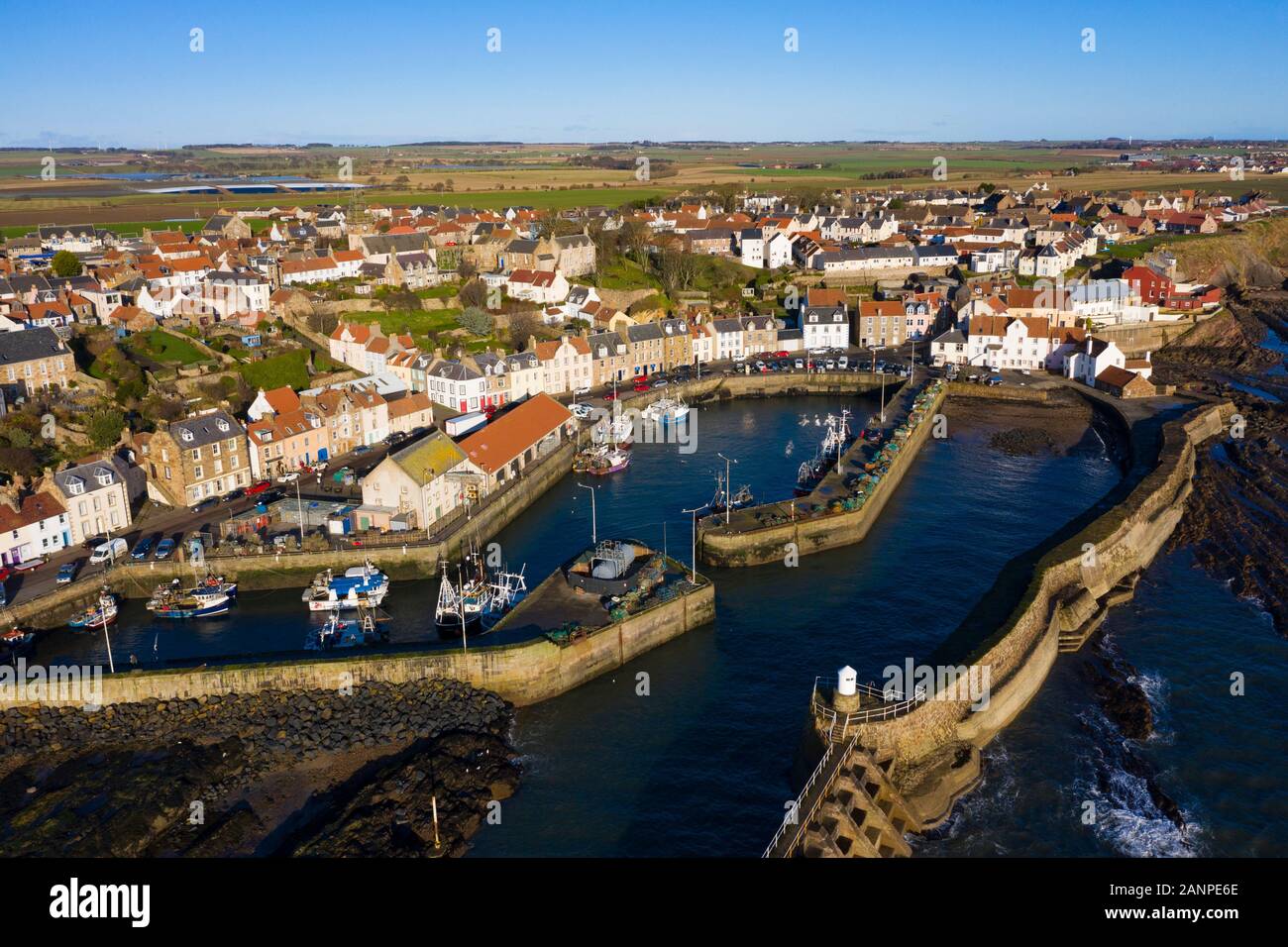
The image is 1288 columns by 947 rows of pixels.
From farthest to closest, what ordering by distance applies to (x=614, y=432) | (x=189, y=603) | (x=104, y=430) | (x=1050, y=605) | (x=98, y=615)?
(x=614, y=432) < (x=104, y=430) < (x=189, y=603) < (x=98, y=615) < (x=1050, y=605)

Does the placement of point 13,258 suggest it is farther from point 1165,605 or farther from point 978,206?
point 978,206

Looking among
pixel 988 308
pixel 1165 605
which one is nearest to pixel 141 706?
pixel 1165 605

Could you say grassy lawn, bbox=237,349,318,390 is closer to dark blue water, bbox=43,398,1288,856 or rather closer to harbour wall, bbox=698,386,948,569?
dark blue water, bbox=43,398,1288,856

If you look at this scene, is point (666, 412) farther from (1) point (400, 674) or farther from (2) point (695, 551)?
(1) point (400, 674)

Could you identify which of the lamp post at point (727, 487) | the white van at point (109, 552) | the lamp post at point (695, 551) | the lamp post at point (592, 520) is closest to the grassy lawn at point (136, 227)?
the white van at point (109, 552)

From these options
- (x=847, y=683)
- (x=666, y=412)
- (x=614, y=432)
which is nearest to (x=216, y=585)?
(x=847, y=683)

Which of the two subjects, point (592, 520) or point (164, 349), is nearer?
point (592, 520)
